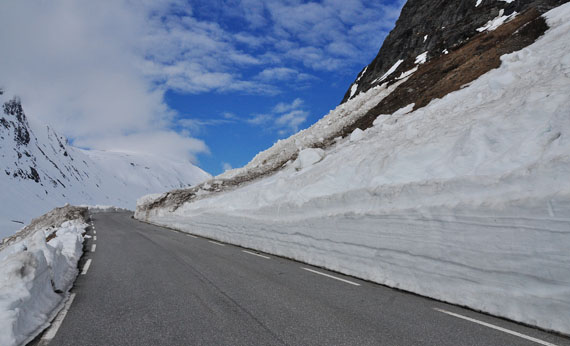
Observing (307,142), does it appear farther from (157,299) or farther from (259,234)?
(157,299)

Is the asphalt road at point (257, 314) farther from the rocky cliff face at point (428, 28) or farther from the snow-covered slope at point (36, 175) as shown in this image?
the snow-covered slope at point (36, 175)

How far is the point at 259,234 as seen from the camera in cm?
1278

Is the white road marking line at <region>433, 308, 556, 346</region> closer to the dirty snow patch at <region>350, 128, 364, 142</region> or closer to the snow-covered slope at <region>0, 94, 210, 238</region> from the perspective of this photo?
the dirty snow patch at <region>350, 128, 364, 142</region>

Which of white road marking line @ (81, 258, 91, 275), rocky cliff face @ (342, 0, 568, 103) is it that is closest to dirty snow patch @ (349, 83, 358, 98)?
rocky cliff face @ (342, 0, 568, 103)

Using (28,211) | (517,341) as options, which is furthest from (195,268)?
(28,211)

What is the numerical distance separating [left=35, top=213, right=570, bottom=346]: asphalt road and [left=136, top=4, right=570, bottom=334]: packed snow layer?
0.54m

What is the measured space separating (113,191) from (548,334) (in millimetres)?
214040

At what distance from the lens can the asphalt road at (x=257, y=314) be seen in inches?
158

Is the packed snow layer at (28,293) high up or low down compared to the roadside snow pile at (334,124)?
down

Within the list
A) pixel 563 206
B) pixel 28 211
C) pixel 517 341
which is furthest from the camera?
pixel 28 211

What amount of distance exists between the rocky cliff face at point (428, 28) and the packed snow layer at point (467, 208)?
25141 mm

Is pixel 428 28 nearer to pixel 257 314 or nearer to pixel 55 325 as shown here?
pixel 257 314

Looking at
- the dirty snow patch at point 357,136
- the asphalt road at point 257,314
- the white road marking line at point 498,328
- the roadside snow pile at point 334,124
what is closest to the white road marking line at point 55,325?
the asphalt road at point 257,314

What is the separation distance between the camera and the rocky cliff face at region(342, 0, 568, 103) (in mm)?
33812
